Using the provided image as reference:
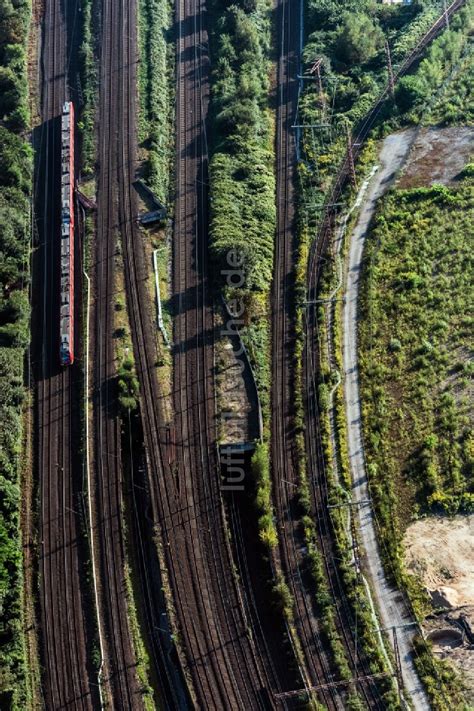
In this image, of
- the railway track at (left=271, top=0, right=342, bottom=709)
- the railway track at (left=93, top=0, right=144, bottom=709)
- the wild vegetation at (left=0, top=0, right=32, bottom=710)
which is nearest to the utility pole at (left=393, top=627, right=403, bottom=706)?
the railway track at (left=271, top=0, right=342, bottom=709)

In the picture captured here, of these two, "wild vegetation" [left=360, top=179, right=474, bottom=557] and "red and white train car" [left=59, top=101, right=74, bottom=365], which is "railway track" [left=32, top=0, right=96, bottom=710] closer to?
"red and white train car" [left=59, top=101, right=74, bottom=365]

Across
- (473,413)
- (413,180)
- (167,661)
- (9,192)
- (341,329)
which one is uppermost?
(9,192)

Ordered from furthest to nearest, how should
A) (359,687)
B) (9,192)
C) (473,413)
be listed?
(9,192) → (473,413) → (359,687)

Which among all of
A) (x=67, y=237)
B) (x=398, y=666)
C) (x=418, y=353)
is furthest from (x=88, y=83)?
(x=398, y=666)

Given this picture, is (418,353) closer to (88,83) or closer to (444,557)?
(444,557)

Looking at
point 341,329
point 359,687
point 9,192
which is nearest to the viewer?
point 359,687

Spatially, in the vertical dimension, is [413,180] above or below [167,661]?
above

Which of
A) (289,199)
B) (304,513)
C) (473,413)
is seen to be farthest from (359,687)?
(289,199)

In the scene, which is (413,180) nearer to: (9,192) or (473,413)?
(473,413)

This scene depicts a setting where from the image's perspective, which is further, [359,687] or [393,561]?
[393,561]
